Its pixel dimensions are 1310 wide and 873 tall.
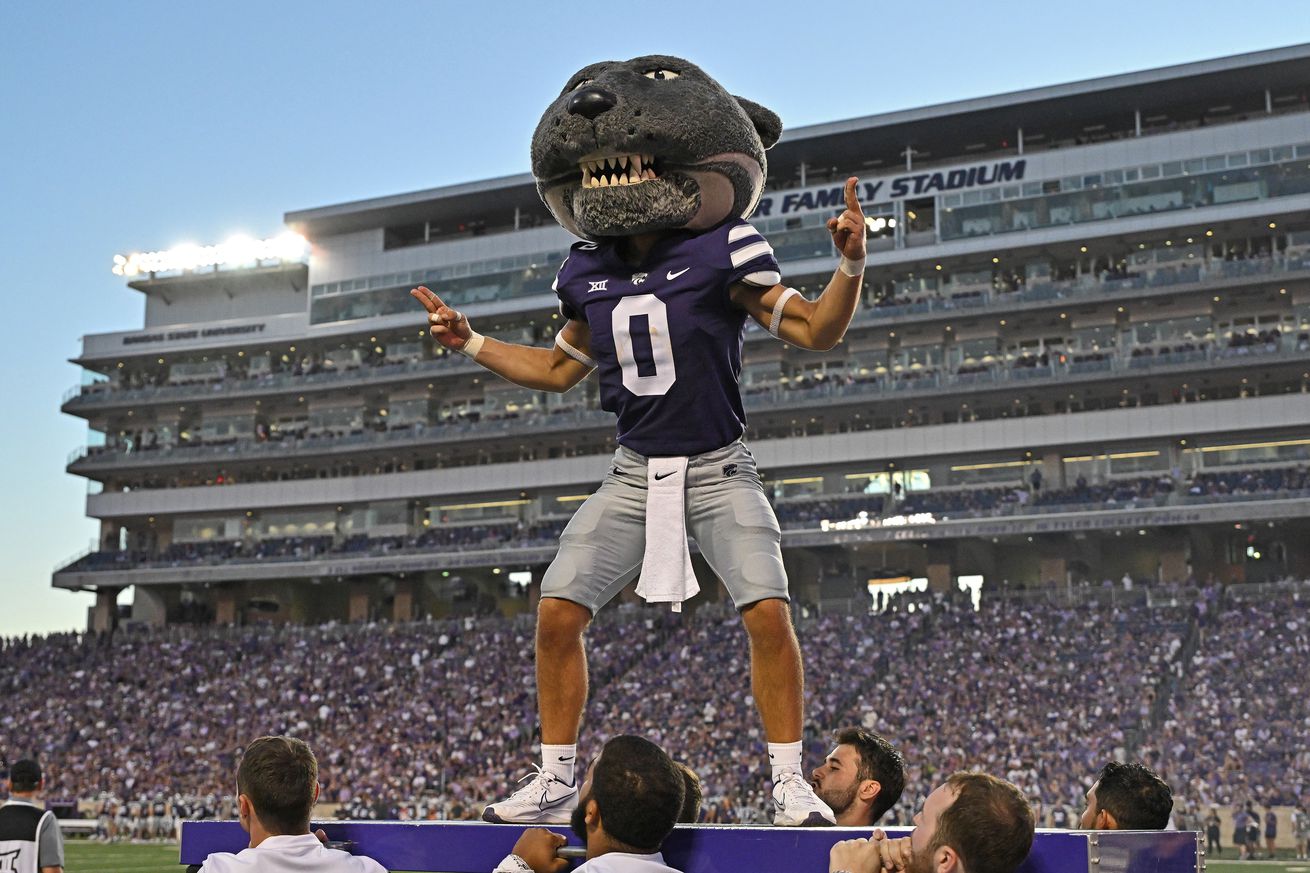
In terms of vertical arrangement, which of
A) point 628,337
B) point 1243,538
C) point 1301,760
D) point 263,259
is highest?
point 263,259

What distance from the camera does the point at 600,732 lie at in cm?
3384

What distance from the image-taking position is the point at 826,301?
561 cm

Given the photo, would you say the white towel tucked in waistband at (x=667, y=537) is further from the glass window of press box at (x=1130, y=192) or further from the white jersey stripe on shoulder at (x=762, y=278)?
the glass window of press box at (x=1130, y=192)

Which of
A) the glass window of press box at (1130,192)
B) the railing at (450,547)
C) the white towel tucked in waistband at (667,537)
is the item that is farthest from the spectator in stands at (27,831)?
the glass window of press box at (1130,192)

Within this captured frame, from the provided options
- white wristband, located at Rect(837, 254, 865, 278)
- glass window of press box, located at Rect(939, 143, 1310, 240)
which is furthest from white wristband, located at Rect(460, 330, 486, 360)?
glass window of press box, located at Rect(939, 143, 1310, 240)

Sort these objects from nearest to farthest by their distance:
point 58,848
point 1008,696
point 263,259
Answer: point 58,848 → point 1008,696 → point 263,259

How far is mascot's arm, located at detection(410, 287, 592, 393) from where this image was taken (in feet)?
20.3

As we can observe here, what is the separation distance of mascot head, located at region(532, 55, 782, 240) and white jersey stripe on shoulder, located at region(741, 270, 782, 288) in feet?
1.14

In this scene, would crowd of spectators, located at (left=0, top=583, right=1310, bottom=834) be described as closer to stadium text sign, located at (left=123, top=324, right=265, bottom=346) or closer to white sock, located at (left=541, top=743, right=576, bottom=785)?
stadium text sign, located at (left=123, top=324, right=265, bottom=346)

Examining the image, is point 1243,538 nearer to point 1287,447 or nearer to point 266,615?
point 1287,447

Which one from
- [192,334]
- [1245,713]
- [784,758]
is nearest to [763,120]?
[784,758]

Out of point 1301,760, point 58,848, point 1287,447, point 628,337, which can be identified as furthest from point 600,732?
point 628,337

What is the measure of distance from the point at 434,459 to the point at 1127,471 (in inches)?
924

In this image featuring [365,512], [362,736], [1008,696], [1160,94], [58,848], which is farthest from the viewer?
[365,512]
